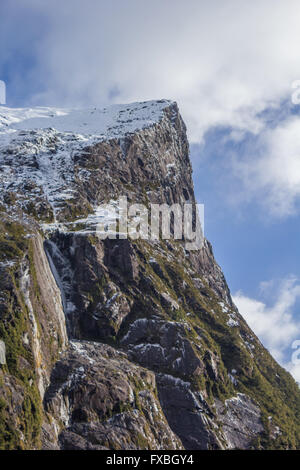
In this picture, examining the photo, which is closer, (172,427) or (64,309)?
(172,427)

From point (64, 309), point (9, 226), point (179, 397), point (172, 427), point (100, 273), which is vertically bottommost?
point (172, 427)

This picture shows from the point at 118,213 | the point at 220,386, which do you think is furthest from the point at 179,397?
the point at 118,213

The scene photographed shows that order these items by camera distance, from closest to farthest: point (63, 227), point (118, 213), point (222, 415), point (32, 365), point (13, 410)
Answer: point (13, 410) → point (32, 365) → point (222, 415) → point (63, 227) → point (118, 213)

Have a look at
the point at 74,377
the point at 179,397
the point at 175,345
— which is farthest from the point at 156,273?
the point at 74,377

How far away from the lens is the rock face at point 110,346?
3415 inches

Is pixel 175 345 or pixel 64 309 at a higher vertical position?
pixel 64 309

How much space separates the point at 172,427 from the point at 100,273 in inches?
1930

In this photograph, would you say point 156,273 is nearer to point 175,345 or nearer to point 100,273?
point 100,273

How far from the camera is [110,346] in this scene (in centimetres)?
11338

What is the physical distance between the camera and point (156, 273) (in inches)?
5782

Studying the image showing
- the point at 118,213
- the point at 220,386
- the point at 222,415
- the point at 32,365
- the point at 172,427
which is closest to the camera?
the point at 32,365

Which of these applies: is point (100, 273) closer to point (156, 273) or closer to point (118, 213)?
point (156, 273)

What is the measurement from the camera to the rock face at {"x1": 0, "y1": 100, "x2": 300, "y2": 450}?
3415 inches

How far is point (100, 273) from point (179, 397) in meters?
43.4
